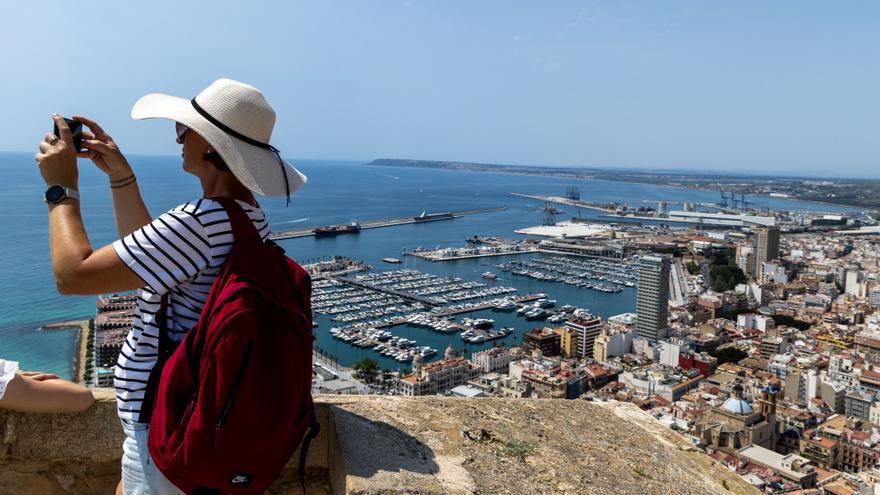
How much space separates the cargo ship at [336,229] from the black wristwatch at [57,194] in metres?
27.9

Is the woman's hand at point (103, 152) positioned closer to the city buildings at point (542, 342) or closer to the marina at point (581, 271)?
the city buildings at point (542, 342)

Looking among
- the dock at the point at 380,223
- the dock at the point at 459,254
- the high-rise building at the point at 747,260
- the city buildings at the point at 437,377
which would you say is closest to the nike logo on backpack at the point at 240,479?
the city buildings at the point at 437,377

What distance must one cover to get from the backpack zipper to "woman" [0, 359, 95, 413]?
400 millimetres

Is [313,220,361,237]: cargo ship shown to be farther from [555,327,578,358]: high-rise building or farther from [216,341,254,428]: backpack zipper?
[216,341,254,428]: backpack zipper

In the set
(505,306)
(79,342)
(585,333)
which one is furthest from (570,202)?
(79,342)

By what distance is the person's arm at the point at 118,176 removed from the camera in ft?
2.51

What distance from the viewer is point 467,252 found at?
25.9 meters

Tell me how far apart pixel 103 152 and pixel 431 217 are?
35.1 m

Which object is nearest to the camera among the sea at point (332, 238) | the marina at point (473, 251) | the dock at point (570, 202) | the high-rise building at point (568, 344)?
the sea at point (332, 238)

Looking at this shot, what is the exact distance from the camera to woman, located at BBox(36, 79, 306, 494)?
1.95ft

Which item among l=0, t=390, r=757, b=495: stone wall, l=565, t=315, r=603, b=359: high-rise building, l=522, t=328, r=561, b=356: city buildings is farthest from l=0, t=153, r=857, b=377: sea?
l=565, t=315, r=603, b=359: high-rise building

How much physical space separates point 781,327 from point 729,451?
9.32 metres

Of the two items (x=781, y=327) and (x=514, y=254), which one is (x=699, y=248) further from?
(x=781, y=327)

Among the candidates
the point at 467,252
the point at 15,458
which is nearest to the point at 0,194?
the point at 467,252
